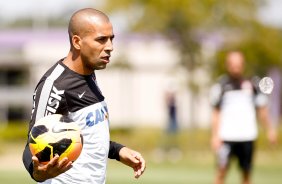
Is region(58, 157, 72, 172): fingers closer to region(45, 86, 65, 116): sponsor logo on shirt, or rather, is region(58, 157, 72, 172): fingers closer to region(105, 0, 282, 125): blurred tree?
region(45, 86, 65, 116): sponsor logo on shirt

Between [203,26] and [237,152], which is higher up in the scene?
[203,26]

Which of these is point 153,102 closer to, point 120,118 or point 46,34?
point 120,118

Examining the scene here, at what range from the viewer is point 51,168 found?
6.41 meters

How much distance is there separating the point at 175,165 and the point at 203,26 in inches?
425

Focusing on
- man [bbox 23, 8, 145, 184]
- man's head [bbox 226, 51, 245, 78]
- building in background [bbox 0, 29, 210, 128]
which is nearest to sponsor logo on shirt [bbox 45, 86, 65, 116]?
man [bbox 23, 8, 145, 184]

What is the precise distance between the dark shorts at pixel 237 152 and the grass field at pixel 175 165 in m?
3.59

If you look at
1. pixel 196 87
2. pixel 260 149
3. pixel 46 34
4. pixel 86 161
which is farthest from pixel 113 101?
pixel 86 161

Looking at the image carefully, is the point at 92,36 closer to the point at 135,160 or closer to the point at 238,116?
the point at 135,160

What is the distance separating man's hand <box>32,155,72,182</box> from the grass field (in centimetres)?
1218

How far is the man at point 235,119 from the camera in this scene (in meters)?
15.2

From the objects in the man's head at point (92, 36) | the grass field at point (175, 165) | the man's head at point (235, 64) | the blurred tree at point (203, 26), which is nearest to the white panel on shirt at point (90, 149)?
the man's head at point (92, 36)

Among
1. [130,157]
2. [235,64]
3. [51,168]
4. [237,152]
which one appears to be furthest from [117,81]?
[51,168]

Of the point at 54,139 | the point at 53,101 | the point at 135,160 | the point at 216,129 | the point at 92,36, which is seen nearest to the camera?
the point at 54,139

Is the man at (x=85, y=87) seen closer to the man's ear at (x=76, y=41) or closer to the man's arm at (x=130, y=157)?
the man's ear at (x=76, y=41)
